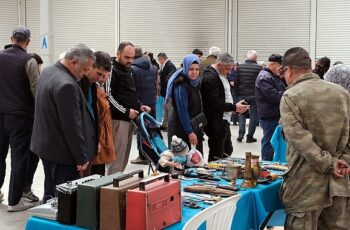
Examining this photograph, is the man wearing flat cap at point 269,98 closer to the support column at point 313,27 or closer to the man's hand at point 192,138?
the man's hand at point 192,138

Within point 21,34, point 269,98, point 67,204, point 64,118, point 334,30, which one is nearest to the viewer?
point 67,204

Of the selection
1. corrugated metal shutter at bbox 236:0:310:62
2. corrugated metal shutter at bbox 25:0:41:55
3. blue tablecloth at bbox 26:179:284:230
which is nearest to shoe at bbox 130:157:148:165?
blue tablecloth at bbox 26:179:284:230

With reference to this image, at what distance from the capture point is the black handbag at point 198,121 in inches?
173

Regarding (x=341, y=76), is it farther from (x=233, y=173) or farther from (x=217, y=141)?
(x=217, y=141)

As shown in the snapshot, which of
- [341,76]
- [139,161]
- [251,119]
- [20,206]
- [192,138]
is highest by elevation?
[341,76]

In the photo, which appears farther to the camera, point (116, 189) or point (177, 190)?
point (177, 190)

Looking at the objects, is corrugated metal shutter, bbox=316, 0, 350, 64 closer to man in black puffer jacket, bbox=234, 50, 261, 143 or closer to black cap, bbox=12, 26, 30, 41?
man in black puffer jacket, bbox=234, 50, 261, 143

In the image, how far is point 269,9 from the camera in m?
11.0

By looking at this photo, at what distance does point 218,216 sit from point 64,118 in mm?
1196

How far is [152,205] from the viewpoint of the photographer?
7.09 feet

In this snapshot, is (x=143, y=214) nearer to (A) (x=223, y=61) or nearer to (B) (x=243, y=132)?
(A) (x=223, y=61)

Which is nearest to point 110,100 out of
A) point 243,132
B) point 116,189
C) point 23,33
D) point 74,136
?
point 23,33

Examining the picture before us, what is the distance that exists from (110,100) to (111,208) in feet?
7.62

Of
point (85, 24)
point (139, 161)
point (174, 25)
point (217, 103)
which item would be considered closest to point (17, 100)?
point (217, 103)
